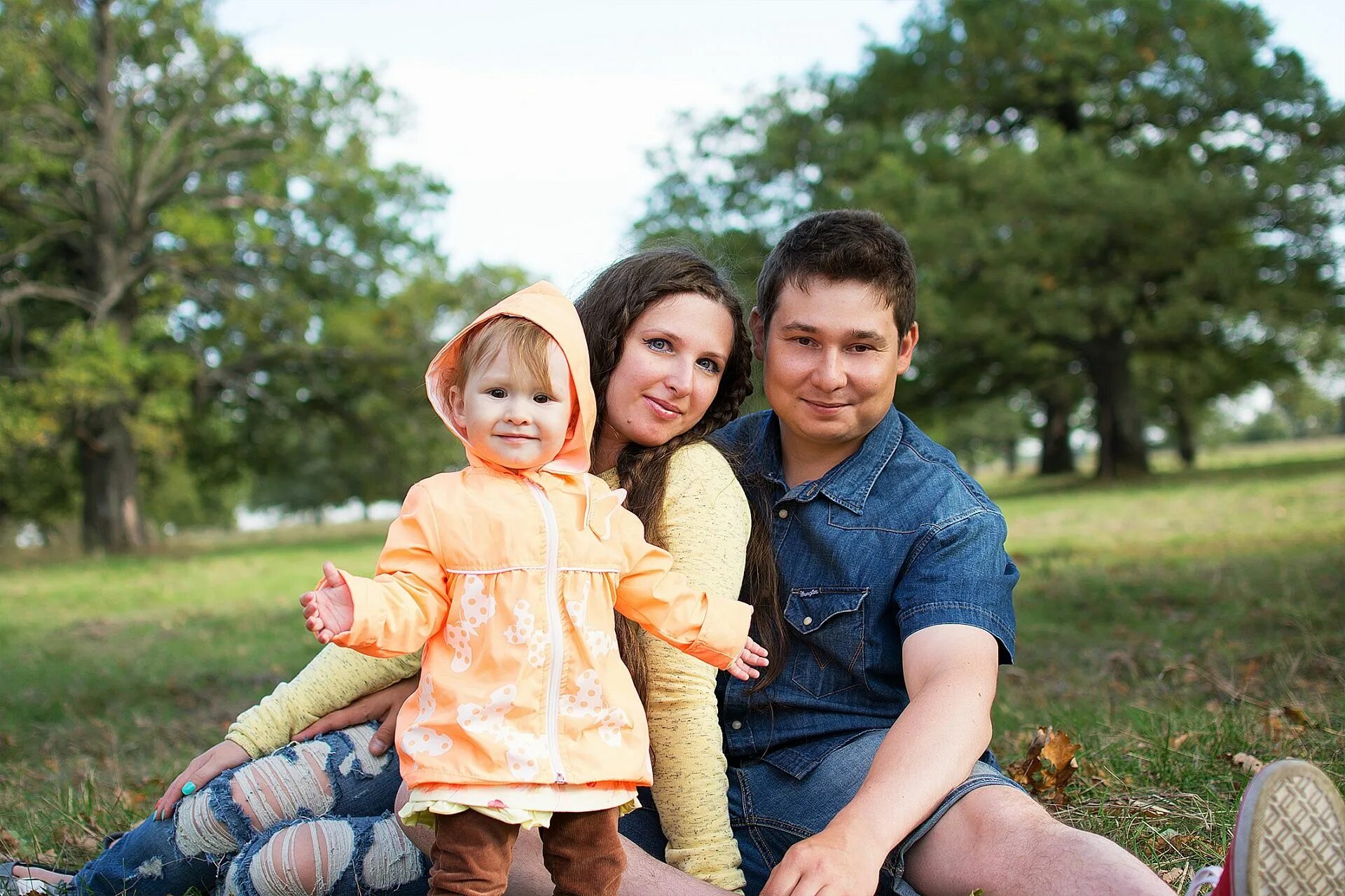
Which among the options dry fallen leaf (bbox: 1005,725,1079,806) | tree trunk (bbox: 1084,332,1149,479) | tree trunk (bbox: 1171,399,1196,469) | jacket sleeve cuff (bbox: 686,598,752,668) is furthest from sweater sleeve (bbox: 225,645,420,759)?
tree trunk (bbox: 1171,399,1196,469)

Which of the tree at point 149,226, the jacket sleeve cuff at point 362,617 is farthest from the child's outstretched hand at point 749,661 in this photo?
the tree at point 149,226

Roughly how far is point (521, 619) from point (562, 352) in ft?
1.66

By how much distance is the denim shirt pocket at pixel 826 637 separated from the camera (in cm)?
252

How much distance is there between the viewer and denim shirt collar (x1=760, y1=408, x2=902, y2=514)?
261cm

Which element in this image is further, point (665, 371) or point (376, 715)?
point (376, 715)

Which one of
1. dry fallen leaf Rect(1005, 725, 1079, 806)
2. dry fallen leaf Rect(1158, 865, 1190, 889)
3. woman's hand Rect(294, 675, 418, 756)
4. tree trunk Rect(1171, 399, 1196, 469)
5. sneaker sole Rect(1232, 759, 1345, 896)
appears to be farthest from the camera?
tree trunk Rect(1171, 399, 1196, 469)

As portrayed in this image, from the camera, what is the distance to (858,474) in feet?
8.68

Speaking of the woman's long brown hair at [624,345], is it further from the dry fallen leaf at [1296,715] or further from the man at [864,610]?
the dry fallen leaf at [1296,715]

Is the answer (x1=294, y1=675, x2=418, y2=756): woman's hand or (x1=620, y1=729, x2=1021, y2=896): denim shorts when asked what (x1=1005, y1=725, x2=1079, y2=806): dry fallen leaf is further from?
(x1=294, y1=675, x2=418, y2=756): woman's hand

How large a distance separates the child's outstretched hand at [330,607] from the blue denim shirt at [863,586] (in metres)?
1.02

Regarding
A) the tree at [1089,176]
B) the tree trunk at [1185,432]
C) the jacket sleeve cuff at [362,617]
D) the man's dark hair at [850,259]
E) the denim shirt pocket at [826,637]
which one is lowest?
the tree trunk at [1185,432]

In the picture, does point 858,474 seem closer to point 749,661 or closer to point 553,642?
point 749,661

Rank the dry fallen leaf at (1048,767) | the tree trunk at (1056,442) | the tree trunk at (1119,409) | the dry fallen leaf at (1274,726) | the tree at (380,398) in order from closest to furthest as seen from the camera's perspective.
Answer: the dry fallen leaf at (1048,767), the dry fallen leaf at (1274,726), the tree at (380,398), the tree trunk at (1119,409), the tree trunk at (1056,442)

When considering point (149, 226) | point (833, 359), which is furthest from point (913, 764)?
point (149, 226)
